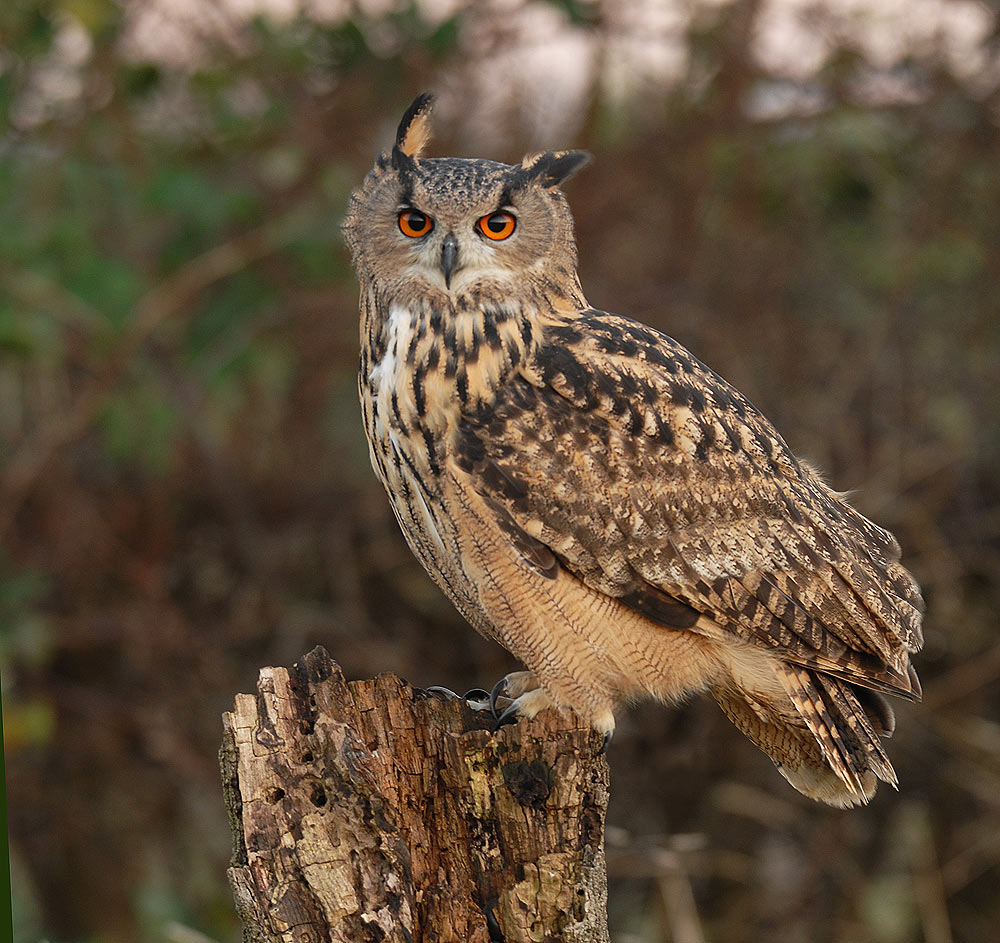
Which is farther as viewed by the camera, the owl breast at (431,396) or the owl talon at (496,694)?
the owl talon at (496,694)

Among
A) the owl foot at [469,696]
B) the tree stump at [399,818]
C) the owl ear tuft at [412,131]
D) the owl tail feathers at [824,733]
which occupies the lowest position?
the tree stump at [399,818]

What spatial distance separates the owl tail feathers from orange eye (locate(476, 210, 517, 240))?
1.08m

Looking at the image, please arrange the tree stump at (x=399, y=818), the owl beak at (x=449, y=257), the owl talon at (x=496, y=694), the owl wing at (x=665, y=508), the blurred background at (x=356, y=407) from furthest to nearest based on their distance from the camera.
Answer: the blurred background at (x=356, y=407) < the owl talon at (x=496, y=694) < the owl beak at (x=449, y=257) < the owl wing at (x=665, y=508) < the tree stump at (x=399, y=818)

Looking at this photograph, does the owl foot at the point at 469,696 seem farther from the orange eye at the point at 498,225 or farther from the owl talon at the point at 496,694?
the orange eye at the point at 498,225

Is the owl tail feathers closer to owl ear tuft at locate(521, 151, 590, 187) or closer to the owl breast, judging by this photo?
the owl breast

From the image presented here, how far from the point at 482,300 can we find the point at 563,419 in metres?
0.32

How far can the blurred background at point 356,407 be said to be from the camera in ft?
16.1

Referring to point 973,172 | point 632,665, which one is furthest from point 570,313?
point 973,172

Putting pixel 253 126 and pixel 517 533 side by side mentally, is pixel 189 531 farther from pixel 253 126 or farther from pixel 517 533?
pixel 517 533

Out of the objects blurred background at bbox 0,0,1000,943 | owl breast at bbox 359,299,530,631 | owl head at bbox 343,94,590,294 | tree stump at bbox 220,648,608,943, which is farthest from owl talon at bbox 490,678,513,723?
blurred background at bbox 0,0,1000,943

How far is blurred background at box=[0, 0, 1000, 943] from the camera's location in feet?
16.1

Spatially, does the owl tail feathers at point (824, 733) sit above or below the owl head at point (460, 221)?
below

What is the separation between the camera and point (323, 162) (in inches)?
199

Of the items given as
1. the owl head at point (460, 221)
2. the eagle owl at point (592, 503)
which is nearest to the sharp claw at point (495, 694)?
the eagle owl at point (592, 503)
